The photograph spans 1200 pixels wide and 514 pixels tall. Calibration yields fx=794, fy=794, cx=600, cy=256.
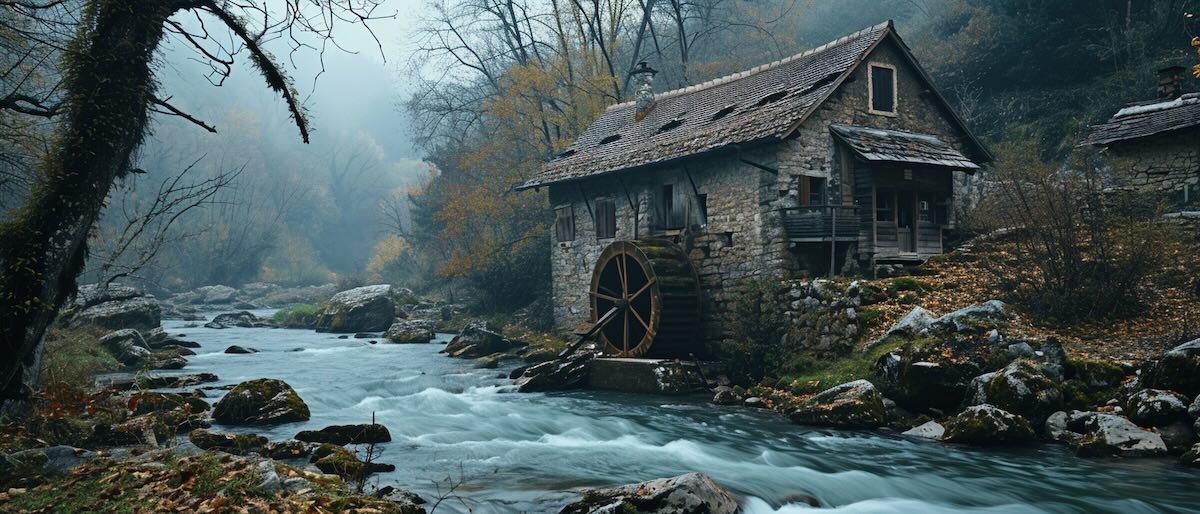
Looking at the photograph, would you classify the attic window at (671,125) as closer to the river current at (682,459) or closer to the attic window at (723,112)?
the attic window at (723,112)

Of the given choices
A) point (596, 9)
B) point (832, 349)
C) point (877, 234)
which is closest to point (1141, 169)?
point (877, 234)

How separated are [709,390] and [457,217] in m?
13.8

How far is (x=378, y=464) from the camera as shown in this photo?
25.5ft

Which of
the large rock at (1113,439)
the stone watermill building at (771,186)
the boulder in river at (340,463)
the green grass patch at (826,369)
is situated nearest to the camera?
the boulder in river at (340,463)

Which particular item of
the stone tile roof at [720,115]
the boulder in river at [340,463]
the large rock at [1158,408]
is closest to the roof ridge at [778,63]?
the stone tile roof at [720,115]

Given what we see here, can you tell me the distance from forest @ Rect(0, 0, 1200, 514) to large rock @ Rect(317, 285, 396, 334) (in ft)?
0.39

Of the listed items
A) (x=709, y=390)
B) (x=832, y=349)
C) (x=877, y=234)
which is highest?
(x=877, y=234)

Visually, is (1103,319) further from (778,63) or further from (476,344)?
(476,344)

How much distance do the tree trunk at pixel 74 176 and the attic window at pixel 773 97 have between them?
1262cm

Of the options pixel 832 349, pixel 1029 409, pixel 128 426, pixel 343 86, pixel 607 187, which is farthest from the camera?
pixel 343 86

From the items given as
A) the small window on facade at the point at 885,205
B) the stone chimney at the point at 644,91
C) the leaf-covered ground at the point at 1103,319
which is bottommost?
the leaf-covered ground at the point at 1103,319

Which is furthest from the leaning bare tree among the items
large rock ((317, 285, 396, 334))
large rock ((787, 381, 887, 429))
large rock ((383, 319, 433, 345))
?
large rock ((317, 285, 396, 334))

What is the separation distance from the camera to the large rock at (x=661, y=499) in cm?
598

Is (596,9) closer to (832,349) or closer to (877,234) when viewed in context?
(877,234)
